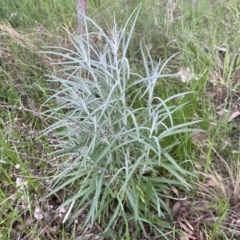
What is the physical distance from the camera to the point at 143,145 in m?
1.88

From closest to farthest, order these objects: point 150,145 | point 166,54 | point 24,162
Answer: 1. point 150,145
2. point 24,162
3. point 166,54

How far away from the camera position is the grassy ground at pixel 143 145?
75.9 inches

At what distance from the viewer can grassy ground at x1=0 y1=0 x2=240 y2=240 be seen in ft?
6.32

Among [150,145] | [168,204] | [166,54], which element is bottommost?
[168,204]

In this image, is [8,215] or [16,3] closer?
[8,215]

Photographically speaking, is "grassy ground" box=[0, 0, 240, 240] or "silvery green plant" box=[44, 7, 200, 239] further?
"grassy ground" box=[0, 0, 240, 240]

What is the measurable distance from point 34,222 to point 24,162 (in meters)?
0.31

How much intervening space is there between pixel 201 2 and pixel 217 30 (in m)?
0.26

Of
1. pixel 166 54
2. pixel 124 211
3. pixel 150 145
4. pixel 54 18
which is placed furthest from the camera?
pixel 54 18

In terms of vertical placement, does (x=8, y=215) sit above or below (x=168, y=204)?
above

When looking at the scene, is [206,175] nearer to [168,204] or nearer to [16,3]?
[168,204]

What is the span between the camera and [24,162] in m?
2.20

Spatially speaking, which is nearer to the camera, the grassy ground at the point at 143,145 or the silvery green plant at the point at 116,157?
the silvery green plant at the point at 116,157

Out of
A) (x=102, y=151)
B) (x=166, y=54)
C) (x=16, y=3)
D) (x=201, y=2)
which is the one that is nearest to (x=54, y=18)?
(x=16, y=3)
